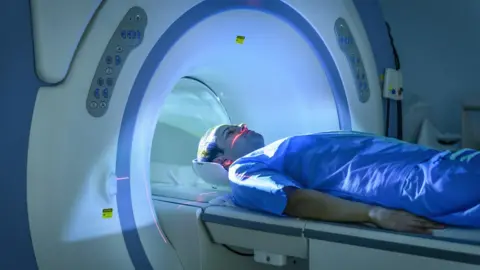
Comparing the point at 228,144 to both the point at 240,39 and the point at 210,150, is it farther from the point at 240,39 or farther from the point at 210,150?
the point at 240,39

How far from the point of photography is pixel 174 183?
2.59 metres

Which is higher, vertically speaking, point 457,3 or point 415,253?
point 457,3

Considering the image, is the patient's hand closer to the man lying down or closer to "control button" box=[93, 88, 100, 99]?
the man lying down

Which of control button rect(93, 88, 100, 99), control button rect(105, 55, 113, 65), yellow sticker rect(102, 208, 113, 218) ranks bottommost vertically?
yellow sticker rect(102, 208, 113, 218)

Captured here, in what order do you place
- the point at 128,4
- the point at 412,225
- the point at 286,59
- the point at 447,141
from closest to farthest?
the point at 412,225 < the point at 128,4 < the point at 286,59 < the point at 447,141

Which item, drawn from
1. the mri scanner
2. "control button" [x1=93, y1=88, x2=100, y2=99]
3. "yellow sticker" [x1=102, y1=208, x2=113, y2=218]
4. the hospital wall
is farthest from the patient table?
the hospital wall

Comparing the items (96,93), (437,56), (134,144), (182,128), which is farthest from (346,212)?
(437,56)

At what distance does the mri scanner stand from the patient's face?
178 mm

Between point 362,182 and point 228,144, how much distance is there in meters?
0.73

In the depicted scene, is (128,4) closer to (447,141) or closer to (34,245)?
(34,245)

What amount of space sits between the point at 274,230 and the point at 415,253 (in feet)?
1.39

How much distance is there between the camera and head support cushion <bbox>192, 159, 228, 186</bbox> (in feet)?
7.24

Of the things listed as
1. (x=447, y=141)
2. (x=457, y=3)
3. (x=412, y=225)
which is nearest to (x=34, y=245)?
(x=412, y=225)

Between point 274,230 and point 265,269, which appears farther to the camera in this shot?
point 265,269
